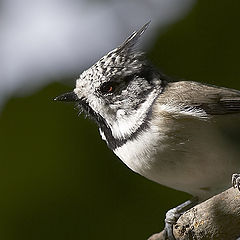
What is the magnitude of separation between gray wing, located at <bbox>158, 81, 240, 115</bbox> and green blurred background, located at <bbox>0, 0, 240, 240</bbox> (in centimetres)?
28

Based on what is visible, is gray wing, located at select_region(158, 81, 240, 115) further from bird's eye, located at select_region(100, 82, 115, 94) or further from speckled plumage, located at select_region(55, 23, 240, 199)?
bird's eye, located at select_region(100, 82, 115, 94)

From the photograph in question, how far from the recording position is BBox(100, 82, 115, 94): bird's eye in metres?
3.96

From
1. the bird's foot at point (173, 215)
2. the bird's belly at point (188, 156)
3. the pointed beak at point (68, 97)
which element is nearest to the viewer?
the bird's foot at point (173, 215)

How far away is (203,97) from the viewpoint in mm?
3854

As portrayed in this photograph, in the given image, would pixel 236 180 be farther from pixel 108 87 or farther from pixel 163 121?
pixel 108 87

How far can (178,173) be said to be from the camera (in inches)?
145

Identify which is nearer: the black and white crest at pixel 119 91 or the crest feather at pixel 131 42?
the black and white crest at pixel 119 91

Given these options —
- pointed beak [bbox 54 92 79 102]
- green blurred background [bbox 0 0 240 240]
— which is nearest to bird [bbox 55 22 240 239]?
pointed beak [bbox 54 92 79 102]

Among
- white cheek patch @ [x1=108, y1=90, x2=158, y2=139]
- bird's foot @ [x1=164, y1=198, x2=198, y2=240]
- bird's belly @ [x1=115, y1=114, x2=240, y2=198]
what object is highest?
white cheek patch @ [x1=108, y1=90, x2=158, y2=139]

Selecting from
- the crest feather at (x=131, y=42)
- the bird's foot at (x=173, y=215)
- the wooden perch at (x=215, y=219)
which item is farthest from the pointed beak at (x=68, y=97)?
the wooden perch at (x=215, y=219)

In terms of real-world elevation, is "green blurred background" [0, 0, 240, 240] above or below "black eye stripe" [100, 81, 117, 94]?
below

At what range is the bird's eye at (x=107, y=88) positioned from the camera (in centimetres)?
396

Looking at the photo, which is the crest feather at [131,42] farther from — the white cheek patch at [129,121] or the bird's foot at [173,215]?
the bird's foot at [173,215]

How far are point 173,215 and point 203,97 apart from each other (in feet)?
1.80
